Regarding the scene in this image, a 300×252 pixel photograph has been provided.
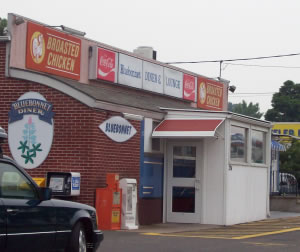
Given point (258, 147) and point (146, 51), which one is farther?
point (146, 51)

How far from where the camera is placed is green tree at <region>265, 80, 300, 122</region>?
244 feet

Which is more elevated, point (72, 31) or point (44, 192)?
point (72, 31)

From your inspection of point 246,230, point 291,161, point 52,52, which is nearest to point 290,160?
point 291,161

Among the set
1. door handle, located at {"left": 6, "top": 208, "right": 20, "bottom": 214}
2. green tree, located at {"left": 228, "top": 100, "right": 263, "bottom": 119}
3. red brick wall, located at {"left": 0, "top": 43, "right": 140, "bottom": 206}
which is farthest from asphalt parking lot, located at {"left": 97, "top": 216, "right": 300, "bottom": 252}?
green tree, located at {"left": 228, "top": 100, "right": 263, "bottom": 119}

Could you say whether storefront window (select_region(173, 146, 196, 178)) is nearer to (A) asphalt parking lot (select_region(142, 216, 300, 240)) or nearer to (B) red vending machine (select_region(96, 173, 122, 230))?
(A) asphalt parking lot (select_region(142, 216, 300, 240))

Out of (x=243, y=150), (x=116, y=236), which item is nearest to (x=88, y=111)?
(x=116, y=236)

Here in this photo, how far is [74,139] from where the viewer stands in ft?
57.2

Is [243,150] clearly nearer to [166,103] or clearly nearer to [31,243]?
[166,103]

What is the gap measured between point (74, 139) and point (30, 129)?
1181mm

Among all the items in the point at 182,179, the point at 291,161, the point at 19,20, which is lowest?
the point at 182,179

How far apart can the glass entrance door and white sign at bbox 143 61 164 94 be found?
2944 millimetres

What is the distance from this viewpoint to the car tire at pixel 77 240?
10648 millimetres

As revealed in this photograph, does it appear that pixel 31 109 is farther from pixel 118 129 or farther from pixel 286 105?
pixel 286 105

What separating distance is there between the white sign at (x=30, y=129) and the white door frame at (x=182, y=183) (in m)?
3.83
